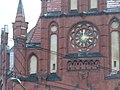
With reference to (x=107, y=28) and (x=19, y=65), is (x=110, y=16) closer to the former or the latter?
(x=107, y=28)

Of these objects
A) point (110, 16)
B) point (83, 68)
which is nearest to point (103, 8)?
point (110, 16)

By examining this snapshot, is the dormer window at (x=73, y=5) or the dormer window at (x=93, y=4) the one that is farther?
the dormer window at (x=73, y=5)

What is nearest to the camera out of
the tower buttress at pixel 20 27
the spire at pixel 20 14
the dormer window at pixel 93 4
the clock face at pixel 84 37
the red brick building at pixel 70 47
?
the red brick building at pixel 70 47

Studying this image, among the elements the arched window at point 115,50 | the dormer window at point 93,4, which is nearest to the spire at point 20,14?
the dormer window at point 93,4

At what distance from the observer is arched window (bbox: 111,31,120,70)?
54.8m

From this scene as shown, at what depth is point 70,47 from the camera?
56.1 m

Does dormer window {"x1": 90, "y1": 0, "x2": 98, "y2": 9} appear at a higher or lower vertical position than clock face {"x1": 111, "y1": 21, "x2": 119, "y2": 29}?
higher

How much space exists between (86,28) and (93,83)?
4727 mm

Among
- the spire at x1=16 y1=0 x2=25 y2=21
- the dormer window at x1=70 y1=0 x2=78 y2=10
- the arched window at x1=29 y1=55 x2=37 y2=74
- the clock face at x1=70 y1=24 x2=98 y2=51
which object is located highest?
the dormer window at x1=70 y1=0 x2=78 y2=10

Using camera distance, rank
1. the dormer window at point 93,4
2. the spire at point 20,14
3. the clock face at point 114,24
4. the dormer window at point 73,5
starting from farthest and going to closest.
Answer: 1. the spire at point 20,14
2. the dormer window at point 73,5
3. the dormer window at point 93,4
4. the clock face at point 114,24

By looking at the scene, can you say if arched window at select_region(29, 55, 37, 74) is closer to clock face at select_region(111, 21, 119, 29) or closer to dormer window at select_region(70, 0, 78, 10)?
dormer window at select_region(70, 0, 78, 10)

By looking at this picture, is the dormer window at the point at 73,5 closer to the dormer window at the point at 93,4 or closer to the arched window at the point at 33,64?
the dormer window at the point at 93,4

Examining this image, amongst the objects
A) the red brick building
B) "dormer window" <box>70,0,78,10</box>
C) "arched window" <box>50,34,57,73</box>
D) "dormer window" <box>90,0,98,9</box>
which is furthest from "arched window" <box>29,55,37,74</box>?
"dormer window" <box>90,0,98,9</box>

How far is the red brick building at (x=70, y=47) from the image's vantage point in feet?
180
